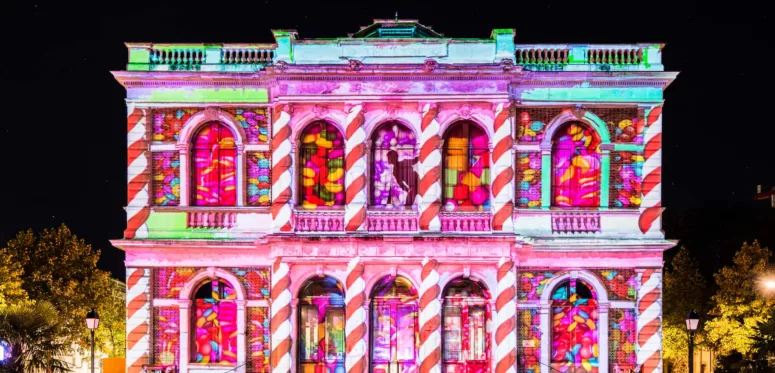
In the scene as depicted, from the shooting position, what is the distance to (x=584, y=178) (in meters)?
29.7

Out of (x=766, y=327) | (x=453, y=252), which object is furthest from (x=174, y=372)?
(x=766, y=327)

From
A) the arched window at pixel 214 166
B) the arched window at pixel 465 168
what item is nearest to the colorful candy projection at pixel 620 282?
the arched window at pixel 465 168

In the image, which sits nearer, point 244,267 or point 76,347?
point 244,267

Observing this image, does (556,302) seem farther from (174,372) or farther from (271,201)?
(174,372)

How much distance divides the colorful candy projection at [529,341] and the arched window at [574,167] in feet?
10.9

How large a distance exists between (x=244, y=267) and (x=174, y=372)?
3.58 meters

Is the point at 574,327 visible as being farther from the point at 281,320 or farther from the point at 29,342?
the point at 29,342

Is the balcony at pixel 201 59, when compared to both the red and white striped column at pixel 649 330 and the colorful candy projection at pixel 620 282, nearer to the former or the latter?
the colorful candy projection at pixel 620 282

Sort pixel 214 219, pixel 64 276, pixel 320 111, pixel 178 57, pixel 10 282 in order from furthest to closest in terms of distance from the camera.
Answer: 1. pixel 64 276
2. pixel 10 282
3. pixel 178 57
4. pixel 214 219
5. pixel 320 111

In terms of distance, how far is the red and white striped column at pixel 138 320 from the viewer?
1157 inches

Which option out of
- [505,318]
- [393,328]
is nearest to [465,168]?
[505,318]

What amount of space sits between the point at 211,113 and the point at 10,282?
11.8 m

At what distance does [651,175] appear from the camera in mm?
29406

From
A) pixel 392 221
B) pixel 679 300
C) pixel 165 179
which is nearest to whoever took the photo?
pixel 392 221
